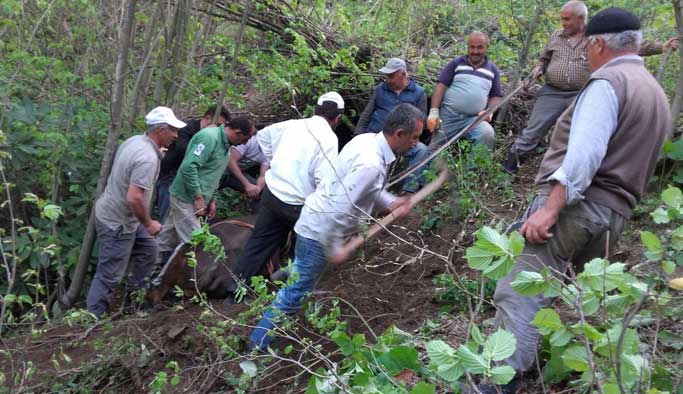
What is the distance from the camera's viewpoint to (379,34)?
10.3 metres

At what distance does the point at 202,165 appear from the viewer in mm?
7516

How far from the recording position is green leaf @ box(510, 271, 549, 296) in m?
2.71

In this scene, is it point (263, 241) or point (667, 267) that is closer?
point (667, 267)

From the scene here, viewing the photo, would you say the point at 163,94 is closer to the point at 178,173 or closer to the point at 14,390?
the point at 178,173

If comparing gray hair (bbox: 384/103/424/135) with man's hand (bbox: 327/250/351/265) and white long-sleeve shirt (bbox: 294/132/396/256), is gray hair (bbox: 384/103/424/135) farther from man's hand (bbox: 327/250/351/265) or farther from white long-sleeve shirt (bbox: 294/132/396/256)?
man's hand (bbox: 327/250/351/265)

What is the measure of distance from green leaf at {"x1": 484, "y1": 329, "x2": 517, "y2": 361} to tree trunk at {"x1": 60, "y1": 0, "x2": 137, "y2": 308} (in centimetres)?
529

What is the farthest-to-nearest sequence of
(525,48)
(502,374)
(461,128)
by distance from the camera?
(525,48) → (461,128) → (502,374)

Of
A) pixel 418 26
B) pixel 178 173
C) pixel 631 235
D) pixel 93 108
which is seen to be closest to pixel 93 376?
pixel 178 173

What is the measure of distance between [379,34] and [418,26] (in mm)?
2012

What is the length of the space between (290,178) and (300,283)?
47.0 inches

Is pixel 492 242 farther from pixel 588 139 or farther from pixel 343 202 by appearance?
pixel 343 202

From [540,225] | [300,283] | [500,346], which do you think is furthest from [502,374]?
[300,283]

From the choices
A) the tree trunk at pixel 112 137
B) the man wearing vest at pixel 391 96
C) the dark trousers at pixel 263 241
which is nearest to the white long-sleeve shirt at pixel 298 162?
the dark trousers at pixel 263 241

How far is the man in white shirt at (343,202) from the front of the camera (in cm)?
489
